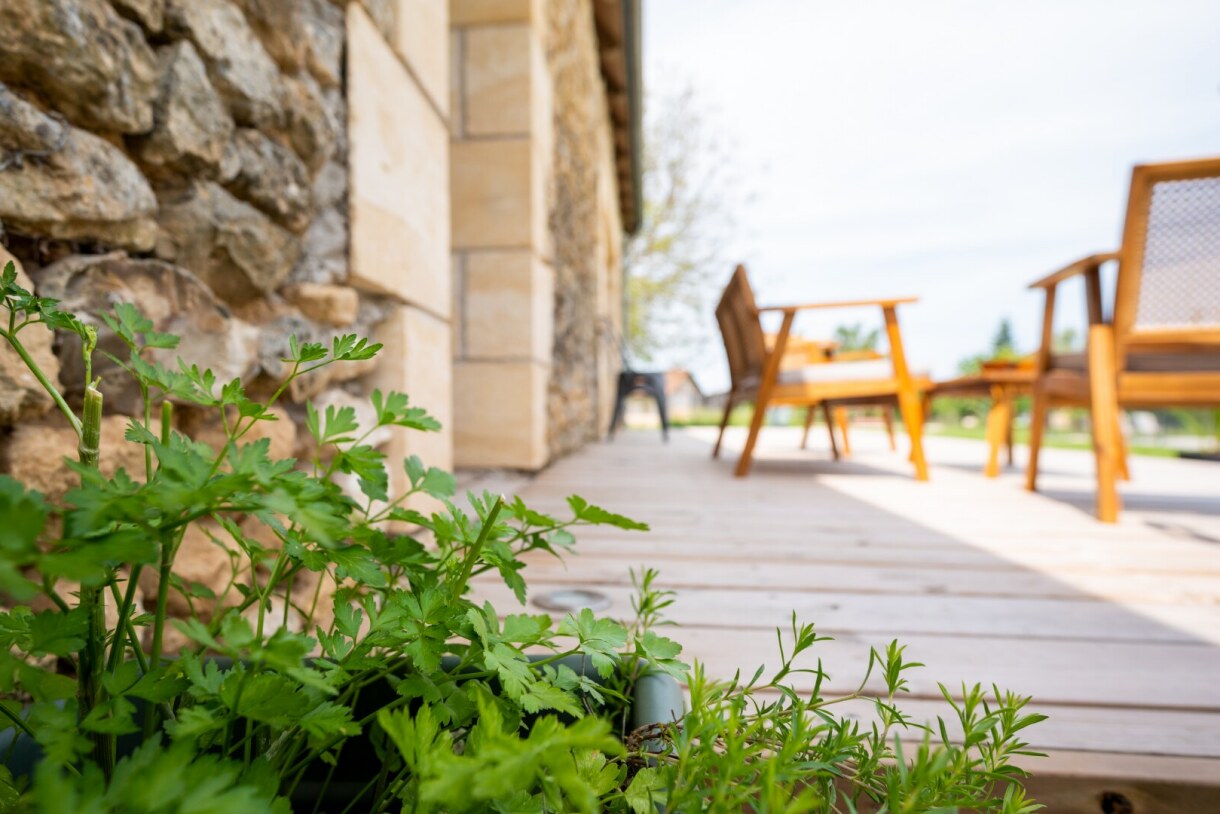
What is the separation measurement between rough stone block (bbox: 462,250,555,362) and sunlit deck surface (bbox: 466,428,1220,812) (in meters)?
0.55

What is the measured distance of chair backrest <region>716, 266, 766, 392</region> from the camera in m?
2.88

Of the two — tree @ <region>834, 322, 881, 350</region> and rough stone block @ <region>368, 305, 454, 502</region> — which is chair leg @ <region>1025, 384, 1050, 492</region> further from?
tree @ <region>834, 322, 881, 350</region>

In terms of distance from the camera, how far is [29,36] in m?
0.55

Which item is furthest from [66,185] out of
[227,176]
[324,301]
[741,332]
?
[741,332]

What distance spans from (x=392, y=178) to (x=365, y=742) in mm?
1041

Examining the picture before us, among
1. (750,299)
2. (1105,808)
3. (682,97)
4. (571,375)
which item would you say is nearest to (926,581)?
(1105,808)

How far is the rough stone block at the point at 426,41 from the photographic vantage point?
4.15 feet

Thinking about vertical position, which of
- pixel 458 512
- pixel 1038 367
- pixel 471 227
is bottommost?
pixel 458 512

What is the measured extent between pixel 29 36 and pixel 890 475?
3.13m

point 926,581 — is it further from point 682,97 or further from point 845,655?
point 682,97

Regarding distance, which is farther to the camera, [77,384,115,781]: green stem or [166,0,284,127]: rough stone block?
[166,0,284,127]: rough stone block

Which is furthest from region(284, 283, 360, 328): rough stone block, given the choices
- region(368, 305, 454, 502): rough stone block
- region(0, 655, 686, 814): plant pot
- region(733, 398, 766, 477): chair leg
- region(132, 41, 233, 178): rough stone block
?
region(733, 398, 766, 477): chair leg

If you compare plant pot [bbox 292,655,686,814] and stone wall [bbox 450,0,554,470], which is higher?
stone wall [bbox 450,0,554,470]

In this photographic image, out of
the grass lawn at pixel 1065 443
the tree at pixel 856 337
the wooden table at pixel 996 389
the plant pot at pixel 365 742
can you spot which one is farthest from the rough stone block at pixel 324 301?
the tree at pixel 856 337
